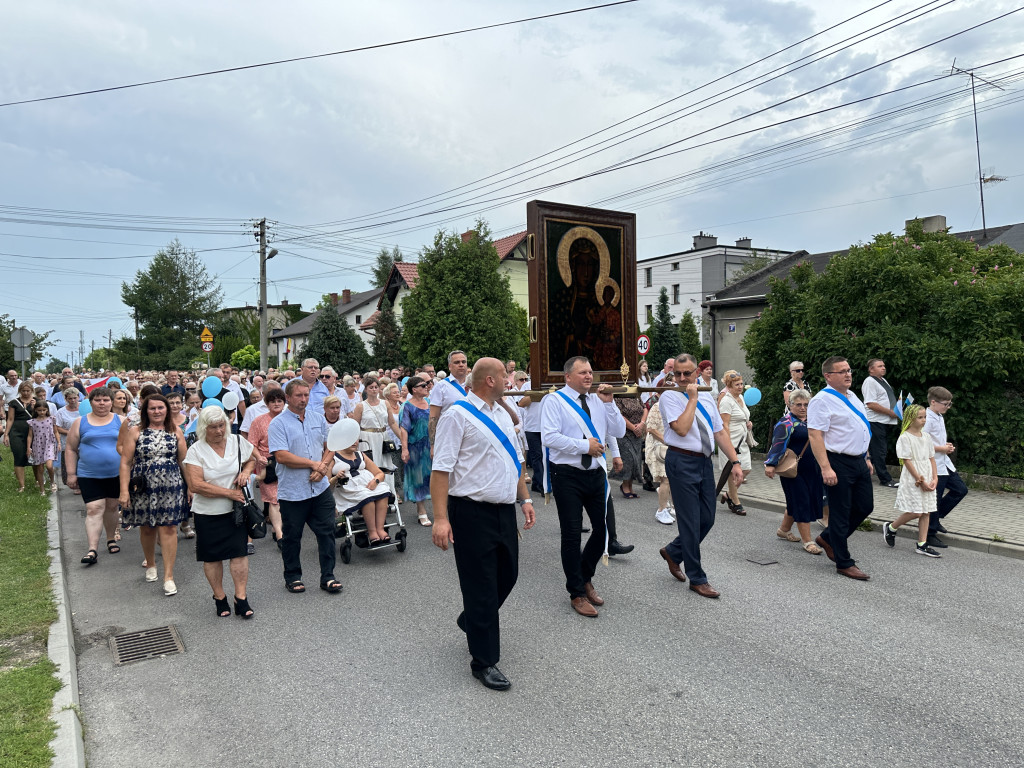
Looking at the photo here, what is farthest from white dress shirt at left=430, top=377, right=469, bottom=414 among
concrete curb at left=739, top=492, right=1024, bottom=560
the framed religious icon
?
concrete curb at left=739, top=492, right=1024, bottom=560

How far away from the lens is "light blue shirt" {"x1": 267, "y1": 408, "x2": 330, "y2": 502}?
242 inches

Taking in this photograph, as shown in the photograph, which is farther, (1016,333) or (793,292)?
(793,292)

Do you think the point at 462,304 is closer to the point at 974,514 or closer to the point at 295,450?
the point at 974,514

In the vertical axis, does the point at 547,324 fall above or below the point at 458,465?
above

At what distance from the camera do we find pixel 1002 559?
7.15m

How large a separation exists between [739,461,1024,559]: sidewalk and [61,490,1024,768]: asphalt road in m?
0.82

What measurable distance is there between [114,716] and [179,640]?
1.18 m

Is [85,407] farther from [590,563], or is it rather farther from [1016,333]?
[1016,333]

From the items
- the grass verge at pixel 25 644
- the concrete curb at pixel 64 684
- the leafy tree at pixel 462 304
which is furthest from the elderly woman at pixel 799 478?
the leafy tree at pixel 462 304

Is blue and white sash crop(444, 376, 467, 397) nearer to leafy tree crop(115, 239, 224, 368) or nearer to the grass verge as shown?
the grass verge

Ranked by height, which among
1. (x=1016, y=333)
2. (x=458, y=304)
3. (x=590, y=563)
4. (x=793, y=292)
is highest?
(x=458, y=304)

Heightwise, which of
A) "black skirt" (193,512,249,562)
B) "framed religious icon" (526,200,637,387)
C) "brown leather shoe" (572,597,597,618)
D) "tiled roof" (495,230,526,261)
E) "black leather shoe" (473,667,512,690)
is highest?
"tiled roof" (495,230,526,261)

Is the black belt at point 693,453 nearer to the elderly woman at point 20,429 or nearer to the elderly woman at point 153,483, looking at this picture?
the elderly woman at point 153,483

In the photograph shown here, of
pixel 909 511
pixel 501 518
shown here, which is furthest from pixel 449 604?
pixel 909 511
